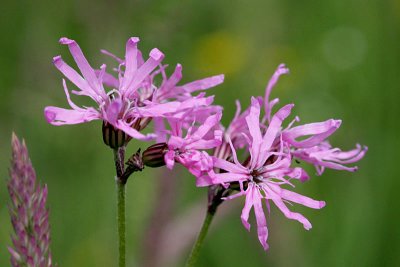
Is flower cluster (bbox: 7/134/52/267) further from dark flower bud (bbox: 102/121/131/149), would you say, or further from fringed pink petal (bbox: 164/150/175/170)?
fringed pink petal (bbox: 164/150/175/170)

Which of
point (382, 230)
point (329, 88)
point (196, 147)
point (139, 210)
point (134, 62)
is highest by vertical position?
point (134, 62)

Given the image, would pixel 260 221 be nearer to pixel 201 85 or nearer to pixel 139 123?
pixel 139 123

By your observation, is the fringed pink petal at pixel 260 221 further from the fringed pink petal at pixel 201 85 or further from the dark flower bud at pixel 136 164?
the fringed pink petal at pixel 201 85

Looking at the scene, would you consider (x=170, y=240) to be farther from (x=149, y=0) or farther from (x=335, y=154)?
(x=149, y=0)

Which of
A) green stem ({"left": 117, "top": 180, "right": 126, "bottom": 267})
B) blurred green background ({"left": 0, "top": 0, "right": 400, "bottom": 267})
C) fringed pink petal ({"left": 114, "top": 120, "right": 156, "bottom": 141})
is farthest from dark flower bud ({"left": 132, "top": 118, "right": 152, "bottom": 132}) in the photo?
blurred green background ({"left": 0, "top": 0, "right": 400, "bottom": 267})

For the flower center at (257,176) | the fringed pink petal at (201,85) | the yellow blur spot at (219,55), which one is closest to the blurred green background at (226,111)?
the yellow blur spot at (219,55)

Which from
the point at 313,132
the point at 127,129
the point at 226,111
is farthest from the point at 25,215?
the point at 226,111

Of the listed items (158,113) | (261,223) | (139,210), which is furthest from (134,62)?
(139,210)
